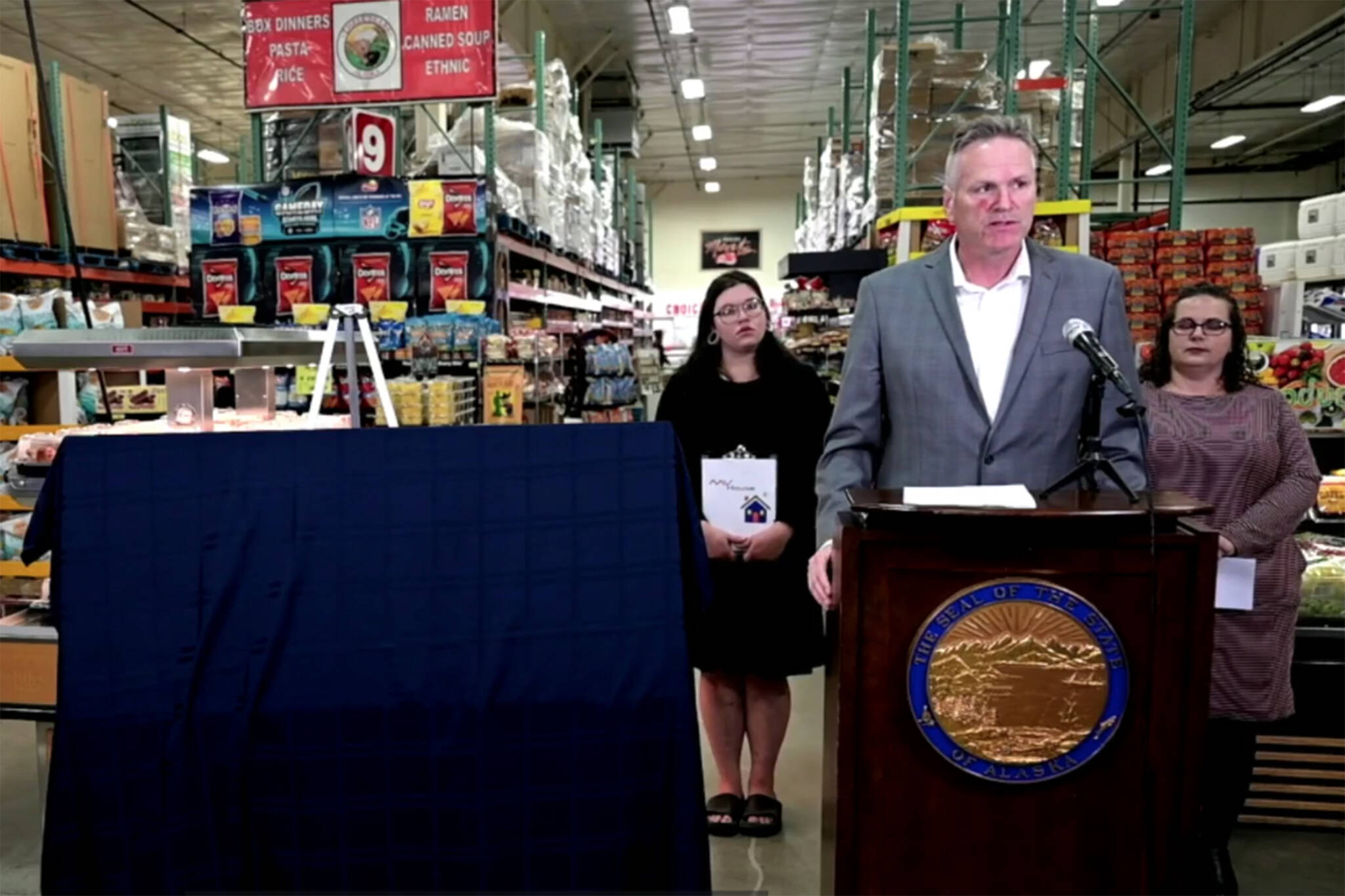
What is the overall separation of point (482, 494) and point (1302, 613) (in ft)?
8.79

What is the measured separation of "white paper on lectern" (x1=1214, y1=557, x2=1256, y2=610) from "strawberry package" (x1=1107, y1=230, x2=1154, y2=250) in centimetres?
406

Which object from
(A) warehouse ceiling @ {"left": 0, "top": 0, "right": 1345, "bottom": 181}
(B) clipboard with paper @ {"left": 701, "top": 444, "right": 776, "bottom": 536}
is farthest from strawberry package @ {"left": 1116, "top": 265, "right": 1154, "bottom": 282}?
(B) clipboard with paper @ {"left": 701, "top": 444, "right": 776, "bottom": 536}

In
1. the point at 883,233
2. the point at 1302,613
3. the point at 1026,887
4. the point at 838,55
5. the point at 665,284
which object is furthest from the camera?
the point at 665,284

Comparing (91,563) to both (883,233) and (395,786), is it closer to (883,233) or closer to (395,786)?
(395,786)

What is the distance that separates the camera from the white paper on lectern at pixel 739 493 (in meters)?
2.58

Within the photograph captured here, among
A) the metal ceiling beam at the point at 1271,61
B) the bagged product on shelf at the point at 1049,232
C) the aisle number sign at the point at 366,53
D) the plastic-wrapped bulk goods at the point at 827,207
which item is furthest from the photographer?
the metal ceiling beam at the point at 1271,61

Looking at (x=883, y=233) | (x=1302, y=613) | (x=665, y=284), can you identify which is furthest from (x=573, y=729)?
(x=665, y=284)

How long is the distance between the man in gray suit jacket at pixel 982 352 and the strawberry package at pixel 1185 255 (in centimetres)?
468

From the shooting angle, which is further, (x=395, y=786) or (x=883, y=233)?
(x=883, y=233)

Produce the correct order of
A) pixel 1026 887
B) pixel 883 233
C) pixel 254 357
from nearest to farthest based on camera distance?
pixel 1026 887 → pixel 254 357 → pixel 883 233

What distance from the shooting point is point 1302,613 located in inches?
115

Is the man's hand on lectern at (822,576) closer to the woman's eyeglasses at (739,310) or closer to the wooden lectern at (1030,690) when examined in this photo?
the wooden lectern at (1030,690)

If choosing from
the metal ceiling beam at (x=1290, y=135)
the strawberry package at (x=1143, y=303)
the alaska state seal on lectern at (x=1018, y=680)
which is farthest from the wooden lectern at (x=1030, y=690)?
the metal ceiling beam at (x=1290, y=135)

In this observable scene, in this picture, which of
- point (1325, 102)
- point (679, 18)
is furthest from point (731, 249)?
point (679, 18)
